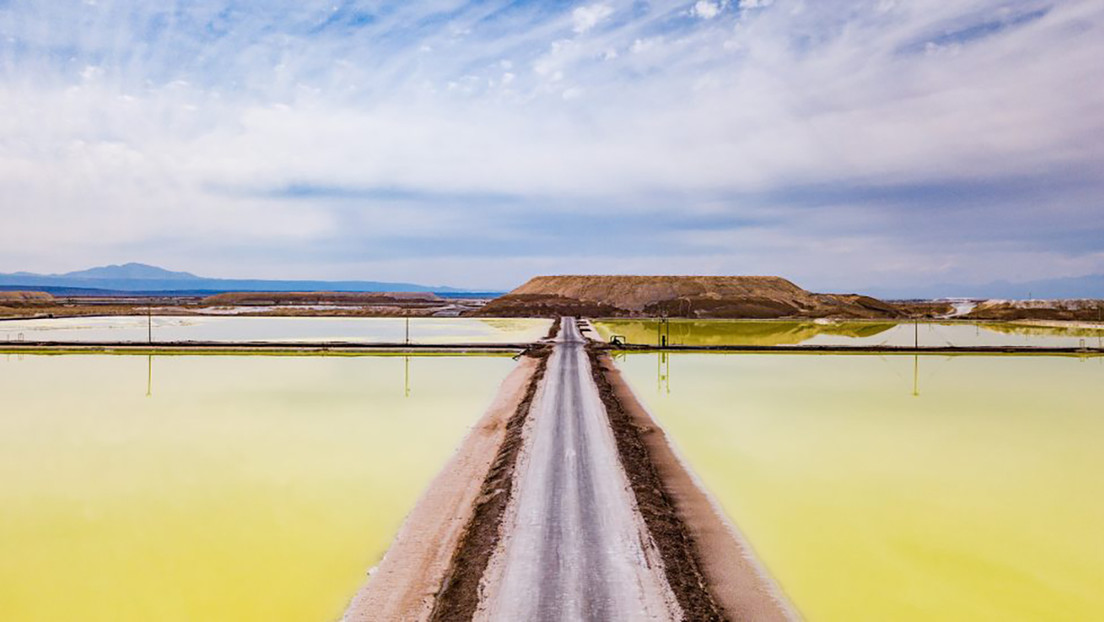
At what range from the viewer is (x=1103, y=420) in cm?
2445

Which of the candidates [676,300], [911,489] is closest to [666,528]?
[911,489]

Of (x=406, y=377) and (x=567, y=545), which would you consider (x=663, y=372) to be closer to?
(x=406, y=377)

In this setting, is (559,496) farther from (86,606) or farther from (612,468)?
(86,606)

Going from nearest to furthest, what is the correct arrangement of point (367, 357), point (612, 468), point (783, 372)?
point (612, 468) < point (783, 372) < point (367, 357)

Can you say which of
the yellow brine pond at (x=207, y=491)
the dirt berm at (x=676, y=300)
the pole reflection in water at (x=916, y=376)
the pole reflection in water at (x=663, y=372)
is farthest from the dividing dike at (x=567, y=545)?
the dirt berm at (x=676, y=300)

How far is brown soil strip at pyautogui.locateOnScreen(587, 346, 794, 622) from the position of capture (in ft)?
34.9

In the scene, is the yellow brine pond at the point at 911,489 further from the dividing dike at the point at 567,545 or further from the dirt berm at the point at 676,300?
the dirt berm at the point at 676,300

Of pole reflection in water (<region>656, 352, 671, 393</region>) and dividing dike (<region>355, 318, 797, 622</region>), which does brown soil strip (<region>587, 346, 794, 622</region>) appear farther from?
pole reflection in water (<region>656, 352, 671, 393</region>)

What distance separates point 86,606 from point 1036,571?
55.4 ft

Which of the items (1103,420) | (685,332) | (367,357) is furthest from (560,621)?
(685,332)

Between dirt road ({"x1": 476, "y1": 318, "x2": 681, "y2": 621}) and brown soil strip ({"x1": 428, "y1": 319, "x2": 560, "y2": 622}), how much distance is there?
22 centimetres

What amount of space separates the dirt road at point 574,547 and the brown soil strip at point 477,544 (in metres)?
0.22

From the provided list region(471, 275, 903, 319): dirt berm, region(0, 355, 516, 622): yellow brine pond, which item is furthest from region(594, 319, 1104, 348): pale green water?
region(0, 355, 516, 622): yellow brine pond

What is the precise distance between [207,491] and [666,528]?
11.3 m
